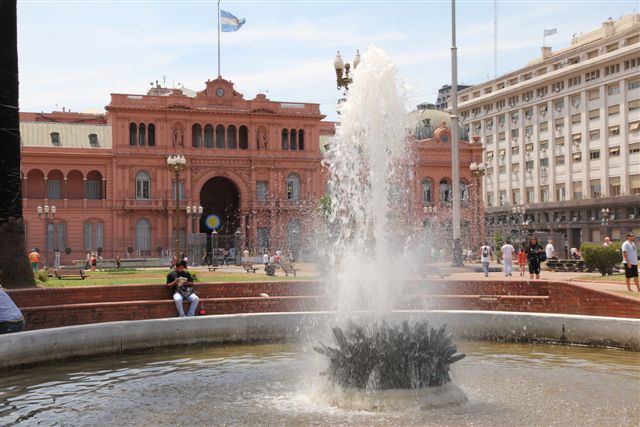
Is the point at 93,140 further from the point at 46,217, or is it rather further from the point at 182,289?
the point at 182,289

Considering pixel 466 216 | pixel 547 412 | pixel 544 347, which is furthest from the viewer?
pixel 466 216

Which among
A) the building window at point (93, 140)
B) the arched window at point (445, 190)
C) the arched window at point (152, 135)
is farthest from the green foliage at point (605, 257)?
the building window at point (93, 140)

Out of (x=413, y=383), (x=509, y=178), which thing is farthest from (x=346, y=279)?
(x=509, y=178)

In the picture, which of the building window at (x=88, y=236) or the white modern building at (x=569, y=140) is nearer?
the building window at (x=88, y=236)

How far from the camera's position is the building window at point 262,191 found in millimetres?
57681

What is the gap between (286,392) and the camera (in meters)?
8.55

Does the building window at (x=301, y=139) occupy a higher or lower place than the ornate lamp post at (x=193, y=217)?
higher

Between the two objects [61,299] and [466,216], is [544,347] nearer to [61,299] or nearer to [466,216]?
[61,299]

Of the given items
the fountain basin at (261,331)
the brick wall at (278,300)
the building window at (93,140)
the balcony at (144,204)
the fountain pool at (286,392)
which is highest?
the building window at (93,140)

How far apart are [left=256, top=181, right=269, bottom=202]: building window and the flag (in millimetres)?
12311

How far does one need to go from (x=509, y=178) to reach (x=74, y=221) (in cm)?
4608

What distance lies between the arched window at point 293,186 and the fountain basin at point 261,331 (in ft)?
152

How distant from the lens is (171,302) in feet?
44.6

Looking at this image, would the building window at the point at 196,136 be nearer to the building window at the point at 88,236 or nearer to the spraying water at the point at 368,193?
the building window at the point at 88,236
